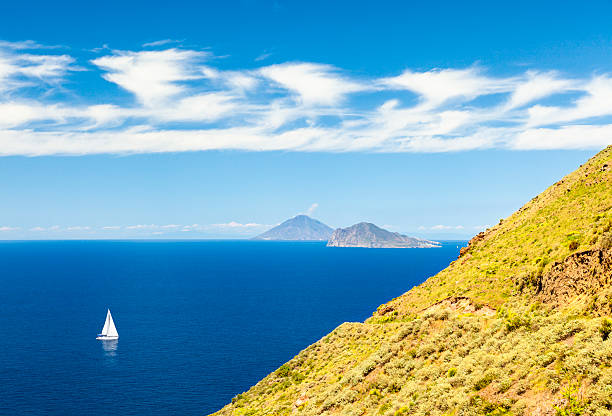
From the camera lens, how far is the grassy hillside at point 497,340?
59.7 feet

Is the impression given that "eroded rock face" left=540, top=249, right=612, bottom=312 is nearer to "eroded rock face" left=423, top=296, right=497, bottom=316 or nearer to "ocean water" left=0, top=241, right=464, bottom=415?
"eroded rock face" left=423, top=296, right=497, bottom=316

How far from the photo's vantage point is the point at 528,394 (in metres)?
18.0

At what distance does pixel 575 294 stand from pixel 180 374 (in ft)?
306

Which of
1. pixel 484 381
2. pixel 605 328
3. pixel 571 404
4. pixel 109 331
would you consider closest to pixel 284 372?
pixel 484 381

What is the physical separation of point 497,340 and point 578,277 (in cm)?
698

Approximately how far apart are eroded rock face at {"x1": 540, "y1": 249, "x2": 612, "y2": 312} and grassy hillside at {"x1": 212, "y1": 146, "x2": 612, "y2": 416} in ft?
0.27

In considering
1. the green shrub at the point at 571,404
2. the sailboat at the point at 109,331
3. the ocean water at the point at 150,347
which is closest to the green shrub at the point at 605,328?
the green shrub at the point at 571,404

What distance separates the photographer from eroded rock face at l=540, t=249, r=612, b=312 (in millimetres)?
23984

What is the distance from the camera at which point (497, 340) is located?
24.9 meters

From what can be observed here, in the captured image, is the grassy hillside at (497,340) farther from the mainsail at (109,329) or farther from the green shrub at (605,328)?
the mainsail at (109,329)

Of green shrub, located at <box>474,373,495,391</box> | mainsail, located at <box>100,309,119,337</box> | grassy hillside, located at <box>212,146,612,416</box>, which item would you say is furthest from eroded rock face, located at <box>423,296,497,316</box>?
mainsail, located at <box>100,309,119,337</box>

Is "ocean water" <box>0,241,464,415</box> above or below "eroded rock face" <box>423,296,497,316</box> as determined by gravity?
below

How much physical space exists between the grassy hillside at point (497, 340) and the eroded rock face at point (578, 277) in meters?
0.08

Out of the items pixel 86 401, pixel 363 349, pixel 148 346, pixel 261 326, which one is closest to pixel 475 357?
pixel 363 349
